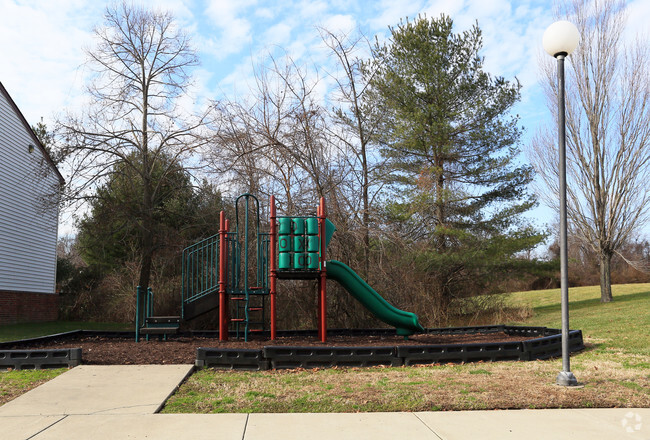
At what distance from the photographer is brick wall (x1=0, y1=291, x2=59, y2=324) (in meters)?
19.7

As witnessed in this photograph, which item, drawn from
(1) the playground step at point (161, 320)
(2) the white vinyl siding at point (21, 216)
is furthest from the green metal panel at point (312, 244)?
(2) the white vinyl siding at point (21, 216)

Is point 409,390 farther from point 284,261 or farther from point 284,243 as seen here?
point 284,243

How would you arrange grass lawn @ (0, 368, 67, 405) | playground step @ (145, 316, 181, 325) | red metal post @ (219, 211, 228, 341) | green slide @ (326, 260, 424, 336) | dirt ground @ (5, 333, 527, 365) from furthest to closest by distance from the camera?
green slide @ (326, 260, 424, 336)
playground step @ (145, 316, 181, 325)
red metal post @ (219, 211, 228, 341)
dirt ground @ (5, 333, 527, 365)
grass lawn @ (0, 368, 67, 405)

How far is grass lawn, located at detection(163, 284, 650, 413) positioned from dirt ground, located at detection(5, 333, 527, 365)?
5.01ft

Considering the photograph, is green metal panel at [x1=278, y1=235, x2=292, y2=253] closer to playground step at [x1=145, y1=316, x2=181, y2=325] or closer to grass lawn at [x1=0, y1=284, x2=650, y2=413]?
playground step at [x1=145, y1=316, x2=181, y2=325]

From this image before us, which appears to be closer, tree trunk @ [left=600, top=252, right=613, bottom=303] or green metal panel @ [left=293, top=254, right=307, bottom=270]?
green metal panel @ [left=293, top=254, right=307, bottom=270]

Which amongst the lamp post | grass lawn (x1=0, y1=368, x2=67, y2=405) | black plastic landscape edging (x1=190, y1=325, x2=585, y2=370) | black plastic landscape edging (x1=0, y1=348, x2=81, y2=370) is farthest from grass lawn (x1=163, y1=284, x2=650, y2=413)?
black plastic landscape edging (x1=0, y1=348, x2=81, y2=370)

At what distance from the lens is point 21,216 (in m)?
21.2

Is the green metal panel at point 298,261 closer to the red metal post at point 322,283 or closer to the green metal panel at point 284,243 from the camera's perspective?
the green metal panel at point 284,243

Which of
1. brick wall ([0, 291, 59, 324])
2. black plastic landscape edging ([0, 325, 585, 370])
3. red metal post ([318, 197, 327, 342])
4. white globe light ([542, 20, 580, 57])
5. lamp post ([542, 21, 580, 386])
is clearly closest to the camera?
lamp post ([542, 21, 580, 386])

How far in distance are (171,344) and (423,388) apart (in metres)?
5.96

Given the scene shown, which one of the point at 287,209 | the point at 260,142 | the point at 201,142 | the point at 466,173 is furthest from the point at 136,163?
the point at 466,173

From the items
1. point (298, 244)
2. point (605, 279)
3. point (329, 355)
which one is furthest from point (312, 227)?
point (605, 279)

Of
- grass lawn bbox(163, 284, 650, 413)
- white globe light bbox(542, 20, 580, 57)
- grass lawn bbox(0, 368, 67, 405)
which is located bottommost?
grass lawn bbox(163, 284, 650, 413)
